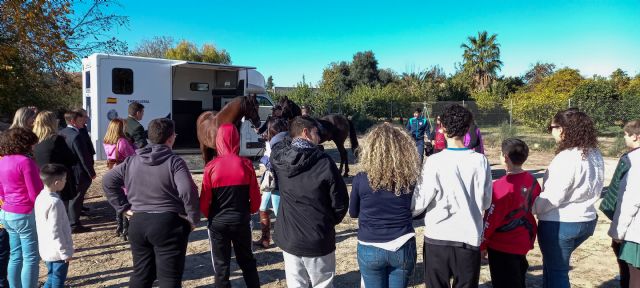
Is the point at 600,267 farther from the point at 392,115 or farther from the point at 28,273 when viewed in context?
the point at 392,115

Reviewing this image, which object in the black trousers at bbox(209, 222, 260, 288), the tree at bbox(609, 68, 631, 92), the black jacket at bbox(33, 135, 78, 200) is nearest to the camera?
the black trousers at bbox(209, 222, 260, 288)

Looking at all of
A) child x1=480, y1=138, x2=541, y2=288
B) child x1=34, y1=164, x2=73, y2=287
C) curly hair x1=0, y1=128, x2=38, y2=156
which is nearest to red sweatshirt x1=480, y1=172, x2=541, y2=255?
child x1=480, y1=138, x2=541, y2=288

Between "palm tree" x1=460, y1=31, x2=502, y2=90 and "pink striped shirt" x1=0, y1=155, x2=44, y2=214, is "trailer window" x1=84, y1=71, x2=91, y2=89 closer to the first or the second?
"pink striped shirt" x1=0, y1=155, x2=44, y2=214

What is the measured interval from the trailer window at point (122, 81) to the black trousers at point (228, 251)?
6560 millimetres

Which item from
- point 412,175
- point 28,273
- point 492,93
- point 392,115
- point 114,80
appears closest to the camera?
point 412,175

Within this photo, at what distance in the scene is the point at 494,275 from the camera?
108 inches

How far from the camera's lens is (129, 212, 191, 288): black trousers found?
8.93 ft

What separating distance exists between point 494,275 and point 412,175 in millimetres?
1030

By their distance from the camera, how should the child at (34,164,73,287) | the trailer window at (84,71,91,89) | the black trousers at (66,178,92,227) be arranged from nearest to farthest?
the child at (34,164,73,287) → the black trousers at (66,178,92,227) → the trailer window at (84,71,91,89)

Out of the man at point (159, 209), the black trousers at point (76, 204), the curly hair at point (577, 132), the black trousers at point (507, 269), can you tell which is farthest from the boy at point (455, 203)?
the black trousers at point (76, 204)

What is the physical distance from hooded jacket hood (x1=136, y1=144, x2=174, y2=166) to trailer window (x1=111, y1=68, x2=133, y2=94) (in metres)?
6.47

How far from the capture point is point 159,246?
2.74m

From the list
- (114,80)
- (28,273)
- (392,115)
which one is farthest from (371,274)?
(392,115)

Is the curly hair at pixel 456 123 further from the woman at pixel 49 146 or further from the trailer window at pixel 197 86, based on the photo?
the trailer window at pixel 197 86
